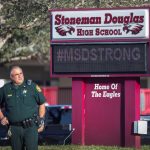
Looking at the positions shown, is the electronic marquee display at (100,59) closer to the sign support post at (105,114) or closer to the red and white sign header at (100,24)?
the red and white sign header at (100,24)

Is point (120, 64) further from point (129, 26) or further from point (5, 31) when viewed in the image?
→ point (5, 31)

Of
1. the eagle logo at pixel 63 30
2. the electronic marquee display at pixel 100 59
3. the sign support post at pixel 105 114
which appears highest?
the eagle logo at pixel 63 30

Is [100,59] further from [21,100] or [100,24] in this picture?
[21,100]

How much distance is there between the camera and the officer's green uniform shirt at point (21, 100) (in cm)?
1127

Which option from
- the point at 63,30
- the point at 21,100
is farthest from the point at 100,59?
the point at 21,100

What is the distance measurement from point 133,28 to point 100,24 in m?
0.78

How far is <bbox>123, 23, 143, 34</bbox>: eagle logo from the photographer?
50.5ft

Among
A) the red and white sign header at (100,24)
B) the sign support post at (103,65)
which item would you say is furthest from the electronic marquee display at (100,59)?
the red and white sign header at (100,24)

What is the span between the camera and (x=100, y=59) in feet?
51.0

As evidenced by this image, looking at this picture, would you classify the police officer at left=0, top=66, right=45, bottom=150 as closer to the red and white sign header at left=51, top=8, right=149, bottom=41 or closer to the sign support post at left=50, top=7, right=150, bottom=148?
the sign support post at left=50, top=7, right=150, bottom=148

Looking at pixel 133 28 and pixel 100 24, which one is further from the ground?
pixel 100 24

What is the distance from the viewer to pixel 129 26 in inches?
610

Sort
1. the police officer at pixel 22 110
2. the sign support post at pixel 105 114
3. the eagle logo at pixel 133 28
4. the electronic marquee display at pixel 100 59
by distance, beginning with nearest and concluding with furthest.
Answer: the police officer at pixel 22 110 < the electronic marquee display at pixel 100 59 < the eagle logo at pixel 133 28 < the sign support post at pixel 105 114

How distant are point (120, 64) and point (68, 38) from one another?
138 cm
